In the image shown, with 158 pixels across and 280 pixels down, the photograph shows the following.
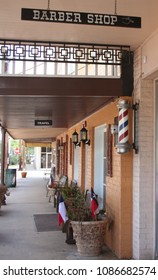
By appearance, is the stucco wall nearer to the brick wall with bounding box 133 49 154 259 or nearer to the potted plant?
the brick wall with bounding box 133 49 154 259

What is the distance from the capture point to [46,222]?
8844 millimetres

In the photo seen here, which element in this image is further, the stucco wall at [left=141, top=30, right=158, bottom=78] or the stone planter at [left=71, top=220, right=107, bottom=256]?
the stone planter at [left=71, top=220, right=107, bottom=256]

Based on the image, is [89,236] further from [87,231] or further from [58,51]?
[58,51]

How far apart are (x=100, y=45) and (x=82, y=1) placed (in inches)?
54.7

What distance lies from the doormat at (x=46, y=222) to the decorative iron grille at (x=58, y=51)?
13.7ft

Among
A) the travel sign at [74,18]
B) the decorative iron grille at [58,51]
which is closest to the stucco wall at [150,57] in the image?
the decorative iron grille at [58,51]

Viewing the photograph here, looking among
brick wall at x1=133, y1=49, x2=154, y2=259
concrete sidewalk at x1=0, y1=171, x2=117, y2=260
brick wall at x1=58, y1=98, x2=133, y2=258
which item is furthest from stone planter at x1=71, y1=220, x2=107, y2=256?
brick wall at x1=133, y1=49, x2=154, y2=259

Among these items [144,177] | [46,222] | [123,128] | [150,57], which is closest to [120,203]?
[144,177]

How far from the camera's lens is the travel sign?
3.12 meters

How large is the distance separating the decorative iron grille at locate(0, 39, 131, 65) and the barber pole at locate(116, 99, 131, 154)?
663 mm

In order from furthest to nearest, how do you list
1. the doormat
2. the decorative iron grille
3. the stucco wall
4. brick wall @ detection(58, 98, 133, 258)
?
the doormat < brick wall @ detection(58, 98, 133, 258) < the decorative iron grille < the stucco wall

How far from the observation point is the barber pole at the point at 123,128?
5496 millimetres

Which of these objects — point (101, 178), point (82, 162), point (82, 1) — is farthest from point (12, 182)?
point (82, 1)

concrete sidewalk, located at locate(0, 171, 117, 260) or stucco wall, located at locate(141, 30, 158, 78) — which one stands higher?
stucco wall, located at locate(141, 30, 158, 78)
